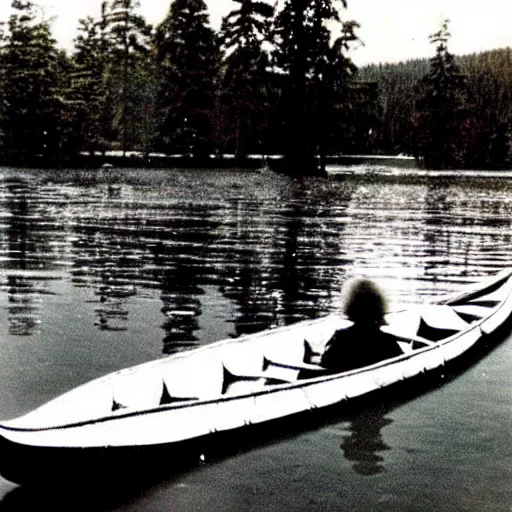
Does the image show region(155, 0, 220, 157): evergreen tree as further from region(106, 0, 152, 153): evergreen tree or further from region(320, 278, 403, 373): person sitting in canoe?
region(320, 278, 403, 373): person sitting in canoe

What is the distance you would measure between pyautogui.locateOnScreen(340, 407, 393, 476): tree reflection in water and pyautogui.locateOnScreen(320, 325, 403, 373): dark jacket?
1.69ft

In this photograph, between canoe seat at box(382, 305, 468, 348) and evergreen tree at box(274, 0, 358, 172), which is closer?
canoe seat at box(382, 305, 468, 348)

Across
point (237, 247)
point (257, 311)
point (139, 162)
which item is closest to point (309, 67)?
point (139, 162)

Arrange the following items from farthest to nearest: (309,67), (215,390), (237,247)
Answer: (309,67) → (237,247) → (215,390)

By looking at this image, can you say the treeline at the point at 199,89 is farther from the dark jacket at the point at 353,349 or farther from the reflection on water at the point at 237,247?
the dark jacket at the point at 353,349

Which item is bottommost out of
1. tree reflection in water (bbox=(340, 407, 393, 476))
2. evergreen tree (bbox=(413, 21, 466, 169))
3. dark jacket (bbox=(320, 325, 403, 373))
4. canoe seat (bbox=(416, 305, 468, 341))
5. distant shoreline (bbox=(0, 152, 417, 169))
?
tree reflection in water (bbox=(340, 407, 393, 476))

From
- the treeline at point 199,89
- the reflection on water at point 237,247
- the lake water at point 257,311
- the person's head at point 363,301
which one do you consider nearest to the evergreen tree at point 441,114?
the treeline at point 199,89

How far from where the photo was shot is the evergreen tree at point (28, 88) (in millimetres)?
76125

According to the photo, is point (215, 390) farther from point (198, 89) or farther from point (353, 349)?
point (198, 89)

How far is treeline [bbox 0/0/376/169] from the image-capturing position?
7075cm

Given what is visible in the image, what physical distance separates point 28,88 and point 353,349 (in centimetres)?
6974

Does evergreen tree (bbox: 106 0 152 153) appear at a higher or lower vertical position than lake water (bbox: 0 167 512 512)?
higher

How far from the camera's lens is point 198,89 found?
7544cm

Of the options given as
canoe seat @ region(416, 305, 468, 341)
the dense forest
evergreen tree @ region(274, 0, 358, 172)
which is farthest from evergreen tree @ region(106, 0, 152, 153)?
canoe seat @ region(416, 305, 468, 341)
